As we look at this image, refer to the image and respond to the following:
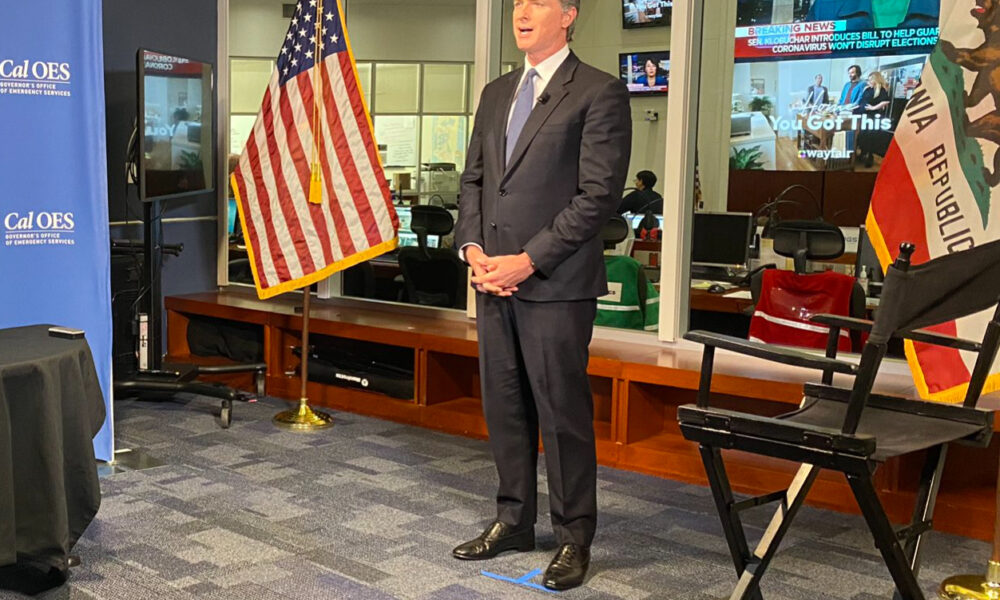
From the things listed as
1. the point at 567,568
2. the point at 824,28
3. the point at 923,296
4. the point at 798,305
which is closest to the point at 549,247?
the point at 567,568

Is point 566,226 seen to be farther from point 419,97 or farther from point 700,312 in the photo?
point 419,97

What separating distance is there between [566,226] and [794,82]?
2.53 m

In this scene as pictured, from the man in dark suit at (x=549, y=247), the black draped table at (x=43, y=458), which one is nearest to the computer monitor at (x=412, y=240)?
the man in dark suit at (x=549, y=247)

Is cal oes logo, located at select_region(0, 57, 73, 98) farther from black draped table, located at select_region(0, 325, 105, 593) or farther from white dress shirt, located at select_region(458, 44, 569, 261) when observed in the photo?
white dress shirt, located at select_region(458, 44, 569, 261)

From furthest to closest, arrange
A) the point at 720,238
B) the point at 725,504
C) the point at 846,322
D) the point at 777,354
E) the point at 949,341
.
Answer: the point at 720,238
the point at 846,322
the point at 949,341
the point at 725,504
the point at 777,354

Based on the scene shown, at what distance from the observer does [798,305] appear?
178 inches

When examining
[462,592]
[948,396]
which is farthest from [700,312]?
[462,592]

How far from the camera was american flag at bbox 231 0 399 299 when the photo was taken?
5066 millimetres

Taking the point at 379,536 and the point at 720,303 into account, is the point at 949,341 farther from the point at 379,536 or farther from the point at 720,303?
the point at 720,303

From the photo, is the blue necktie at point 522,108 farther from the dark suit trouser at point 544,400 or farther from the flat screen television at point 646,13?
the flat screen television at point 646,13

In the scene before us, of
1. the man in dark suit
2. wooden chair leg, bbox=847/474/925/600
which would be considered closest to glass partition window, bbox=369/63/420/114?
the man in dark suit

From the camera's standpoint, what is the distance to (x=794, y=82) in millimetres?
5070

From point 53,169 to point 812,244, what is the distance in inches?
114

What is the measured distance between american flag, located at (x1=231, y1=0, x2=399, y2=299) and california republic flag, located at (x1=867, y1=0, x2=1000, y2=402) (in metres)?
2.33
